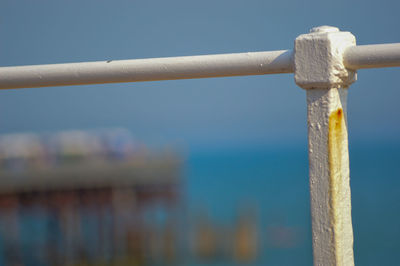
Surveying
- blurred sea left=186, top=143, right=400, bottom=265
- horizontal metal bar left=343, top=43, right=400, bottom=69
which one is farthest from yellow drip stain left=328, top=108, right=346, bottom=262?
blurred sea left=186, top=143, right=400, bottom=265

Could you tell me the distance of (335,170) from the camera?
1379 mm

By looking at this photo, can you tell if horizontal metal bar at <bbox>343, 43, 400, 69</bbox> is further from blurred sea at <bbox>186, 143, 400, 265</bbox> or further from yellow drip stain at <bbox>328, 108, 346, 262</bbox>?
blurred sea at <bbox>186, 143, 400, 265</bbox>

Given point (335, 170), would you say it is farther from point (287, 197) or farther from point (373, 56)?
point (287, 197)

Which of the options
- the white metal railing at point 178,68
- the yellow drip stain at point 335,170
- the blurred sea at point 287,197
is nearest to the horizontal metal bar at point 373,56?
the white metal railing at point 178,68

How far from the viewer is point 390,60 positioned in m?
1.29

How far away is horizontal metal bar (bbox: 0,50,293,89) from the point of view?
1.43m

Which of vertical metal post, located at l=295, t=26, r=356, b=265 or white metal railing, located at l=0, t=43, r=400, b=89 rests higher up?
white metal railing, located at l=0, t=43, r=400, b=89

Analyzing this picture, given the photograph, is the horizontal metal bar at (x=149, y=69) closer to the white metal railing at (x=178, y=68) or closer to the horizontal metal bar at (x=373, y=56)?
the white metal railing at (x=178, y=68)

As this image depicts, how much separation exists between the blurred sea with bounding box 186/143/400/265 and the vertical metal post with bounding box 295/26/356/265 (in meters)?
13.7

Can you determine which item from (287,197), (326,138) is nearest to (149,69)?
(326,138)

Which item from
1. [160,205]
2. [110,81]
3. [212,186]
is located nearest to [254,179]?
[212,186]

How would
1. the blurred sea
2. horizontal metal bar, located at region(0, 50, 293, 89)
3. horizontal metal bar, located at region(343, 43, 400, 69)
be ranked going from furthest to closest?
1. the blurred sea
2. horizontal metal bar, located at region(0, 50, 293, 89)
3. horizontal metal bar, located at region(343, 43, 400, 69)

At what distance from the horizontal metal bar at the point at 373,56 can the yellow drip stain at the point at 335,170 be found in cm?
12

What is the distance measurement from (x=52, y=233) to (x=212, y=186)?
66839mm
